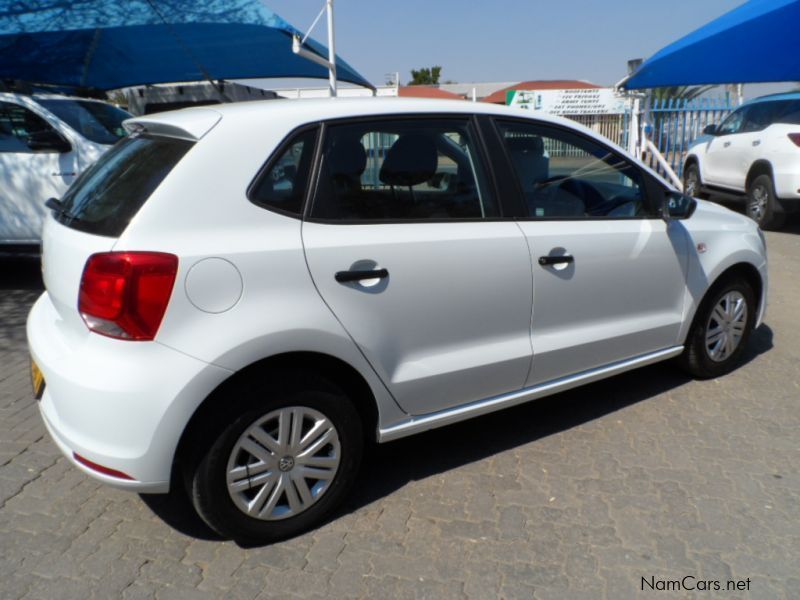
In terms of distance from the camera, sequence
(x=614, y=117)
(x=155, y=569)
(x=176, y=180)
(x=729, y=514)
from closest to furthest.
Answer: (x=176, y=180) < (x=155, y=569) < (x=729, y=514) < (x=614, y=117)

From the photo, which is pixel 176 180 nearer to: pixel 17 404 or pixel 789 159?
pixel 17 404

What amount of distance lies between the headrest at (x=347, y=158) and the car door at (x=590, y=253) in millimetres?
775

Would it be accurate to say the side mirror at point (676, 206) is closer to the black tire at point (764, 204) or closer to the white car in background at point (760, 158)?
the white car in background at point (760, 158)

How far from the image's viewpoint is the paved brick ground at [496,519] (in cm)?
253

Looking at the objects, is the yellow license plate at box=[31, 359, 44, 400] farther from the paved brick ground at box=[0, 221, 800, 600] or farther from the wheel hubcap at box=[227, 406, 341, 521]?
the wheel hubcap at box=[227, 406, 341, 521]

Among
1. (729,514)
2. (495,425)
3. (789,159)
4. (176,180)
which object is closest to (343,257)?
(176,180)

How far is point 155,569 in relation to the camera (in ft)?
8.54

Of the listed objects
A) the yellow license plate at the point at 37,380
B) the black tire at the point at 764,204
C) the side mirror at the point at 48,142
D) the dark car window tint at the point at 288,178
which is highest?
the side mirror at the point at 48,142

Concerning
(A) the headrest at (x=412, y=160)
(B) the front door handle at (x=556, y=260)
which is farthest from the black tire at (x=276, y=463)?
(B) the front door handle at (x=556, y=260)

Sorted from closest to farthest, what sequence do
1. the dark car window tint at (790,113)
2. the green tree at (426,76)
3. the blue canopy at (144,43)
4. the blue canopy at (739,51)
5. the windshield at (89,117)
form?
1. the windshield at (89,117)
2. the blue canopy at (144,43)
3. the blue canopy at (739,51)
4. the dark car window tint at (790,113)
5. the green tree at (426,76)

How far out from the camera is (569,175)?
3521 millimetres

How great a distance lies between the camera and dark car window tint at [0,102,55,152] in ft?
20.5

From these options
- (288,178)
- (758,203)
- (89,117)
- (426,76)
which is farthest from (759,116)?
(426,76)

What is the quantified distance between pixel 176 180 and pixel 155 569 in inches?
59.8
